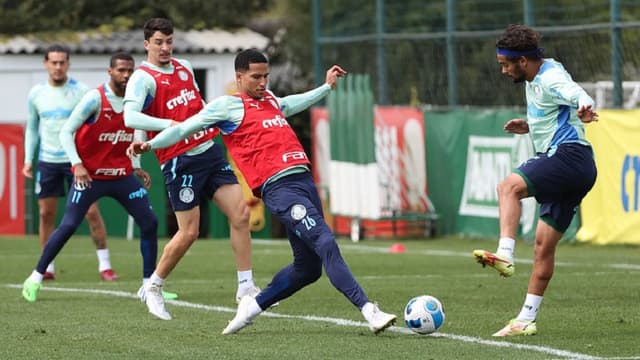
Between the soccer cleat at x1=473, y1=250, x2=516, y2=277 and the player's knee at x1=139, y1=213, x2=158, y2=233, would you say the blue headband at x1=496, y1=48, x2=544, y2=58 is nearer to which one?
the soccer cleat at x1=473, y1=250, x2=516, y2=277

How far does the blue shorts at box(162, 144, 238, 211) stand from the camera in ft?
38.0

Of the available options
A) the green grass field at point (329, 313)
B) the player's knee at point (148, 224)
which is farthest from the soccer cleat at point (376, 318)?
the player's knee at point (148, 224)

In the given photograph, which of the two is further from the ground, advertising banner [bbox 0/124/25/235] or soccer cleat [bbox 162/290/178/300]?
soccer cleat [bbox 162/290/178/300]

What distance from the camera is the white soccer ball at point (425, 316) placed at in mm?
9648

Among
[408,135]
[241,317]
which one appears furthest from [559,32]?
[241,317]

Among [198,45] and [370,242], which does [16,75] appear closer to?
[198,45]

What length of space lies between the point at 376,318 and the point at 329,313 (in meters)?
2.19

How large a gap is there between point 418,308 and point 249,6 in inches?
950

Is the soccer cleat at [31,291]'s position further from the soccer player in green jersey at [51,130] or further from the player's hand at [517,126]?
the player's hand at [517,126]

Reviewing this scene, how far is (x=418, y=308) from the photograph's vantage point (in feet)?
31.8

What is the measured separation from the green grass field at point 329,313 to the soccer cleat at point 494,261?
453mm

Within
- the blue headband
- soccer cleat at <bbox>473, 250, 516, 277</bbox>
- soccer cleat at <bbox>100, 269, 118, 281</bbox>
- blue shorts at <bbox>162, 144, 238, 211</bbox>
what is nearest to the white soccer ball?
soccer cleat at <bbox>473, 250, 516, 277</bbox>

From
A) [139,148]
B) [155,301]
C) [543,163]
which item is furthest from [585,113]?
[155,301]

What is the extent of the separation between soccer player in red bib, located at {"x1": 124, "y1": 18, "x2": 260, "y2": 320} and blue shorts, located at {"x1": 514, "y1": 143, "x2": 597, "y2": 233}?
2.66 meters
